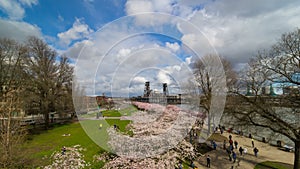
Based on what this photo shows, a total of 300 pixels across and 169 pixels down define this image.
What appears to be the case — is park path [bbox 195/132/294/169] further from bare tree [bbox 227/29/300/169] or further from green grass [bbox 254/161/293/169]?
bare tree [bbox 227/29/300/169]

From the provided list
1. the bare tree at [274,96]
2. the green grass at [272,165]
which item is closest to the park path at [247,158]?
the green grass at [272,165]

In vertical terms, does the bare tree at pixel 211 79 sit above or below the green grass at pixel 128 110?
above

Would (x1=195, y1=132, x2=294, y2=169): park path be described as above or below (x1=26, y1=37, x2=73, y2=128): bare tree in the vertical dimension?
below

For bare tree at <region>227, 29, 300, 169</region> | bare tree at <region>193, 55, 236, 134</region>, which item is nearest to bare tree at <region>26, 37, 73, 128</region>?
bare tree at <region>193, 55, 236, 134</region>

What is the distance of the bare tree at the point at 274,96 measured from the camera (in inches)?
499

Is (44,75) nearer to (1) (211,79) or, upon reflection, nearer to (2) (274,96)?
(1) (211,79)

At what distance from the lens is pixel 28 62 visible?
940 inches

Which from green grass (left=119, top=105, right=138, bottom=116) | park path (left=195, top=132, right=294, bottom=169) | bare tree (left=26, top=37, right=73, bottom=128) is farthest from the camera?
bare tree (left=26, top=37, right=73, bottom=128)

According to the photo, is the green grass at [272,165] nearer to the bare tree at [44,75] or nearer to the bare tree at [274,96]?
the bare tree at [274,96]

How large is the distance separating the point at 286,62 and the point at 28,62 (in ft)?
96.0

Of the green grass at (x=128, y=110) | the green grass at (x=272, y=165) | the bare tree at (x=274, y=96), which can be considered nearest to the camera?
the bare tree at (x=274, y=96)

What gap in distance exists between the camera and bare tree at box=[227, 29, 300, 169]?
499 inches

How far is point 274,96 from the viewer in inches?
535

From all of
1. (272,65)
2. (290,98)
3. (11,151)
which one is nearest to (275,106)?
(290,98)
